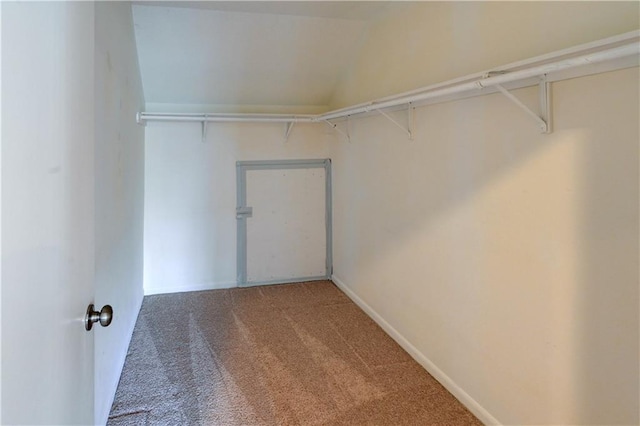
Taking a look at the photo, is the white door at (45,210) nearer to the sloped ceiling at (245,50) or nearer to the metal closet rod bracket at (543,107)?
the metal closet rod bracket at (543,107)

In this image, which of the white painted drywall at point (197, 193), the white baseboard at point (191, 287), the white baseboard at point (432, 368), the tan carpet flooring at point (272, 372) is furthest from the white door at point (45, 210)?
the white baseboard at point (191, 287)

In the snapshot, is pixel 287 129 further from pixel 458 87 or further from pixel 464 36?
pixel 458 87

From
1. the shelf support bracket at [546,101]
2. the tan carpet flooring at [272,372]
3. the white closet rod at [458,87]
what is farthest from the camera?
the tan carpet flooring at [272,372]

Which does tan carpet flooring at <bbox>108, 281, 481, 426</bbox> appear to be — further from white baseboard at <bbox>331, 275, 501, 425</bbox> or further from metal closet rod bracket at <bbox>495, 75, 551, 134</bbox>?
metal closet rod bracket at <bbox>495, 75, 551, 134</bbox>

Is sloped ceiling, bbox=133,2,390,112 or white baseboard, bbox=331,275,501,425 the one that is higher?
sloped ceiling, bbox=133,2,390,112

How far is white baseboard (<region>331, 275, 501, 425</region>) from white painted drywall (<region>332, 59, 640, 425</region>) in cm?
1

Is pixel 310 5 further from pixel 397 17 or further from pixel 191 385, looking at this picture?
pixel 191 385

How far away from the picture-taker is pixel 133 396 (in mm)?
2209

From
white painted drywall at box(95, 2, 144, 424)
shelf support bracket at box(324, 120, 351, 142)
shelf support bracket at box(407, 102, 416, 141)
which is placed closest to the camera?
white painted drywall at box(95, 2, 144, 424)

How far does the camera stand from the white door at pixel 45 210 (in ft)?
1.78

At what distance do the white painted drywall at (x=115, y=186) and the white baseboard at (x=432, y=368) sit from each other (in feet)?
5.71

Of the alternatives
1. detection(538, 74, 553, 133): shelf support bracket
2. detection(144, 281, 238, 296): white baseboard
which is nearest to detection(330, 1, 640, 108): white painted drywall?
detection(538, 74, 553, 133): shelf support bracket

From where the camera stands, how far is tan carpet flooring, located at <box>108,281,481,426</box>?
2.05 meters

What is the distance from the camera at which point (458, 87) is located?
1.78 m
